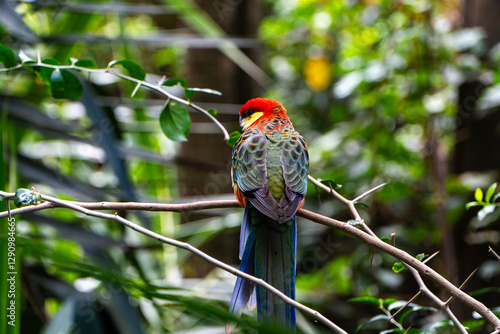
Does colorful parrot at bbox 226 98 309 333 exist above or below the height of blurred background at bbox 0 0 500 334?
below

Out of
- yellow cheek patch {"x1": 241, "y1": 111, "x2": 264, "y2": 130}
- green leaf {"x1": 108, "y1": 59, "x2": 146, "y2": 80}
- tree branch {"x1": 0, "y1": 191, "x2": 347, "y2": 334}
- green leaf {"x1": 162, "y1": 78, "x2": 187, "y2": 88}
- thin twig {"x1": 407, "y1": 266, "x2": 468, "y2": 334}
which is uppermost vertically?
yellow cheek patch {"x1": 241, "y1": 111, "x2": 264, "y2": 130}

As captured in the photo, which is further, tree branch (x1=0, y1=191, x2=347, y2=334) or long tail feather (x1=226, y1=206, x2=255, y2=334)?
long tail feather (x1=226, y1=206, x2=255, y2=334)

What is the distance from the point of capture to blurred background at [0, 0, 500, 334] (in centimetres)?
189

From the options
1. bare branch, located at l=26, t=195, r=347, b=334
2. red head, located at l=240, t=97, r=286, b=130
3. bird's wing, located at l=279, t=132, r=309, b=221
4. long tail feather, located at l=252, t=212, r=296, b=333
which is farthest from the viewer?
red head, located at l=240, t=97, r=286, b=130

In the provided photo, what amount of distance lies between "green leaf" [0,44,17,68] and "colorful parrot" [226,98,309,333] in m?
0.62

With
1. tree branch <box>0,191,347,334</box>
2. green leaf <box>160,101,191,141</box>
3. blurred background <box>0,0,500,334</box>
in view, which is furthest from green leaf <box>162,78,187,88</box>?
blurred background <box>0,0,500,334</box>

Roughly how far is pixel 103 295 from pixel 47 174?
21.0 inches

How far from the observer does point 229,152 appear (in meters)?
3.17

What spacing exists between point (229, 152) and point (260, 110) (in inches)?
55.6

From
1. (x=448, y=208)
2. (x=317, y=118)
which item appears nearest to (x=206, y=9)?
(x=317, y=118)

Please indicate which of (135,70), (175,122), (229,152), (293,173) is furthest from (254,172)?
(229,152)

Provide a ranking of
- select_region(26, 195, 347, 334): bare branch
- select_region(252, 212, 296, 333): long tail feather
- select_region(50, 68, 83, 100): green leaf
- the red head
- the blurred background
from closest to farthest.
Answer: select_region(26, 195, 347, 334): bare branch → select_region(252, 212, 296, 333): long tail feather → select_region(50, 68, 83, 100): green leaf → the red head → the blurred background

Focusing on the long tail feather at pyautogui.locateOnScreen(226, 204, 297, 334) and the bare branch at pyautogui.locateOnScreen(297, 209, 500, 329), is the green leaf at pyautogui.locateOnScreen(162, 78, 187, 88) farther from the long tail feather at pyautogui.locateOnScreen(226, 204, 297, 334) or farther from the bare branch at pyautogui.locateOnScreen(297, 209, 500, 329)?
the bare branch at pyautogui.locateOnScreen(297, 209, 500, 329)

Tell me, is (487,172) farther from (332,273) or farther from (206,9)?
(206,9)
